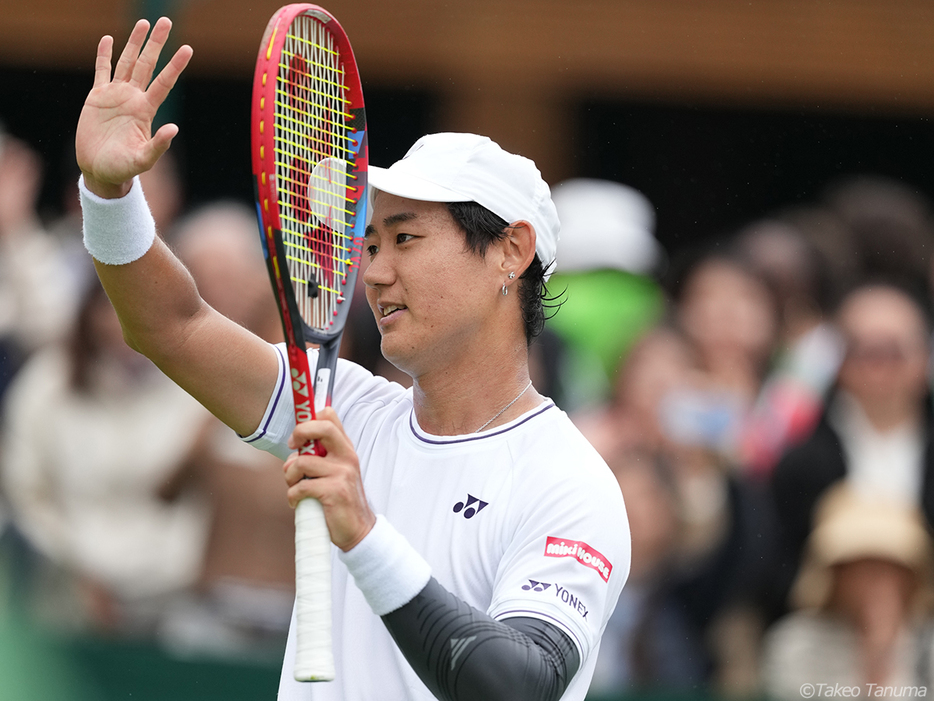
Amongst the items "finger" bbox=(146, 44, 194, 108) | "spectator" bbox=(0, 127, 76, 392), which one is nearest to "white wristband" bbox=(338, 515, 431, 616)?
"finger" bbox=(146, 44, 194, 108)

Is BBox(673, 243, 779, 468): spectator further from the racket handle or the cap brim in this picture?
the racket handle

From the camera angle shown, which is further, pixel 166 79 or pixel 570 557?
pixel 166 79

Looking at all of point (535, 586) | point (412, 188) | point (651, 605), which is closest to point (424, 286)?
point (412, 188)

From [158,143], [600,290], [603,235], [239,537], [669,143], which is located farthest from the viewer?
[669,143]

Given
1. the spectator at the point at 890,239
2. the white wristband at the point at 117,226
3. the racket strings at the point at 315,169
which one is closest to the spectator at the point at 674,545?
the spectator at the point at 890,239

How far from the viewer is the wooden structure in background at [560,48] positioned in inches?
386

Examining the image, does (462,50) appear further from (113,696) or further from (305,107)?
(305,107)

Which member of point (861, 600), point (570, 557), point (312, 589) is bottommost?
point (312, 589)

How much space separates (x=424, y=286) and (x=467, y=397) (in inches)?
10.8

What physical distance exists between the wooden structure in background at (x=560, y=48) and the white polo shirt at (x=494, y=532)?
22.6 feet

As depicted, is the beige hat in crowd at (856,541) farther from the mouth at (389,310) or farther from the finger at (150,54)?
the finger at (150,54)

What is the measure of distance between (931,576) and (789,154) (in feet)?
19.3

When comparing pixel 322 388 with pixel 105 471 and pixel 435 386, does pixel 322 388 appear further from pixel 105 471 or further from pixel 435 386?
pixel 105 471

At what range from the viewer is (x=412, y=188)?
2.92m
